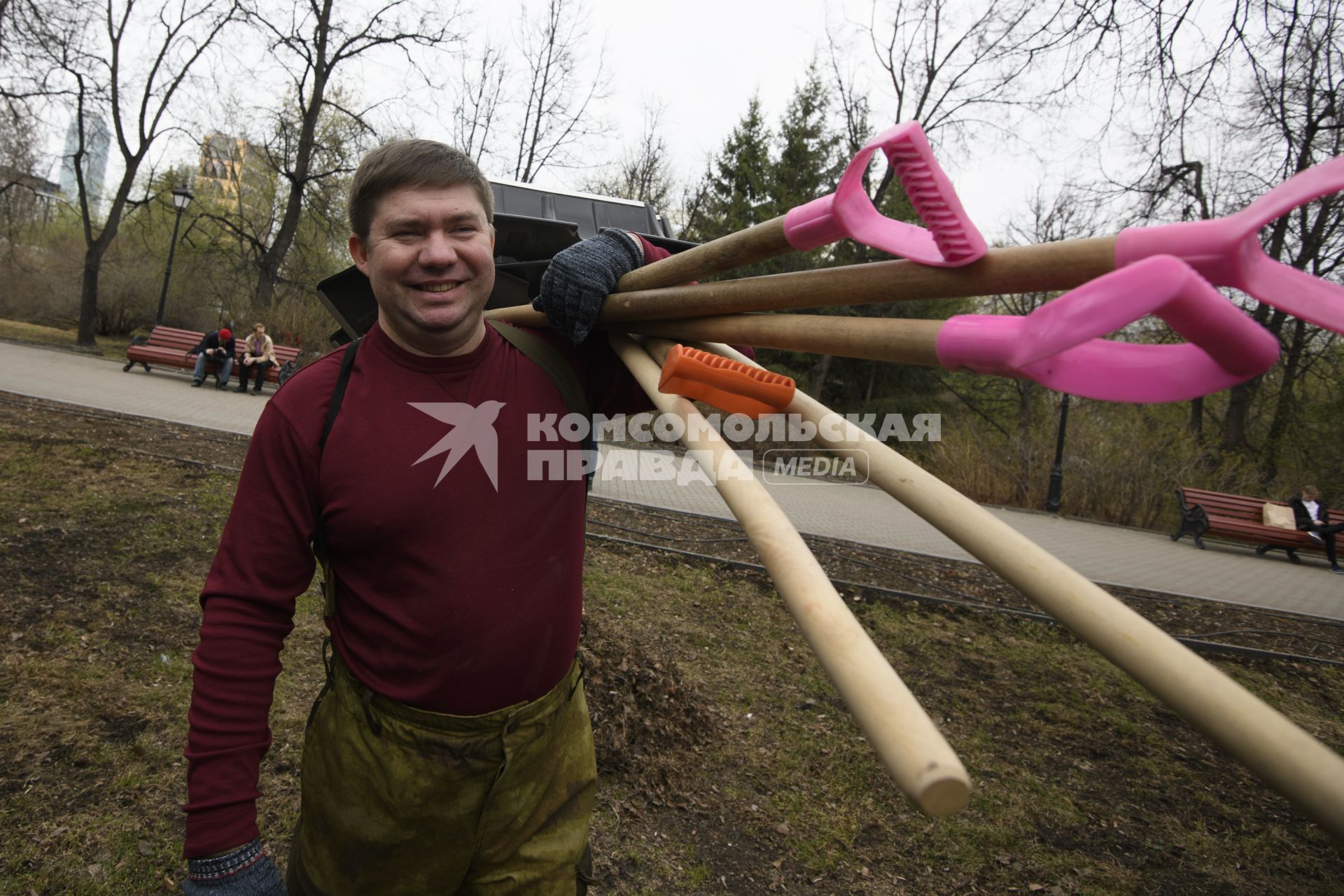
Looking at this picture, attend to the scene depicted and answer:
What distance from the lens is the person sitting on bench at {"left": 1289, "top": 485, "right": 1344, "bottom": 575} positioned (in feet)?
36.4

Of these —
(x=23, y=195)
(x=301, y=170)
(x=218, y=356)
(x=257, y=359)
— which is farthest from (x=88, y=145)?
(x=257, y=359)

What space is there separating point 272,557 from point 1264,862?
439cm

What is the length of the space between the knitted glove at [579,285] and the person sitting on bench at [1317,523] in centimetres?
1312

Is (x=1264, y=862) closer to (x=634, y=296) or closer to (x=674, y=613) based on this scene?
(x=674, y=613)

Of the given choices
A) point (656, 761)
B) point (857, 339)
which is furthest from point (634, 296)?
point (656, 761)

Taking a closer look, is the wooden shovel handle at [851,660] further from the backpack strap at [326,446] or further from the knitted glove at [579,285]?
the backpack strap at [326,446]

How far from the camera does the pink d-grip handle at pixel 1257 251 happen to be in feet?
2.71

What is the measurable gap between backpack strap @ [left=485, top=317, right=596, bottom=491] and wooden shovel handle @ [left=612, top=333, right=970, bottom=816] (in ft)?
2.17

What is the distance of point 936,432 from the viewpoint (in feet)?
56.5

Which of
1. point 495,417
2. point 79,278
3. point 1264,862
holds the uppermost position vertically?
point 79,278

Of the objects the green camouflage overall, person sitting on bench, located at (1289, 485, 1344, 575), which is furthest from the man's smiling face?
person sitting on bench, located at (1289, 485, 1344, 575)

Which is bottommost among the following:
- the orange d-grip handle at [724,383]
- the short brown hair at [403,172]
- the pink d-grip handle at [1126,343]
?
the orange d-grip handle at [724,383]

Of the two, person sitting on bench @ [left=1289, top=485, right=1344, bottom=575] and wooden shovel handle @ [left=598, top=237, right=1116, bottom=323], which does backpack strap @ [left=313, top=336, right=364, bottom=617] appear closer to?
wooden shovel handle @ [left=598, top=237, right=1116, bottom=323]

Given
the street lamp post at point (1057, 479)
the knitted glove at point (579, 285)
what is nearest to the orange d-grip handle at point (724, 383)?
the knitted glove at point (579, 285)
